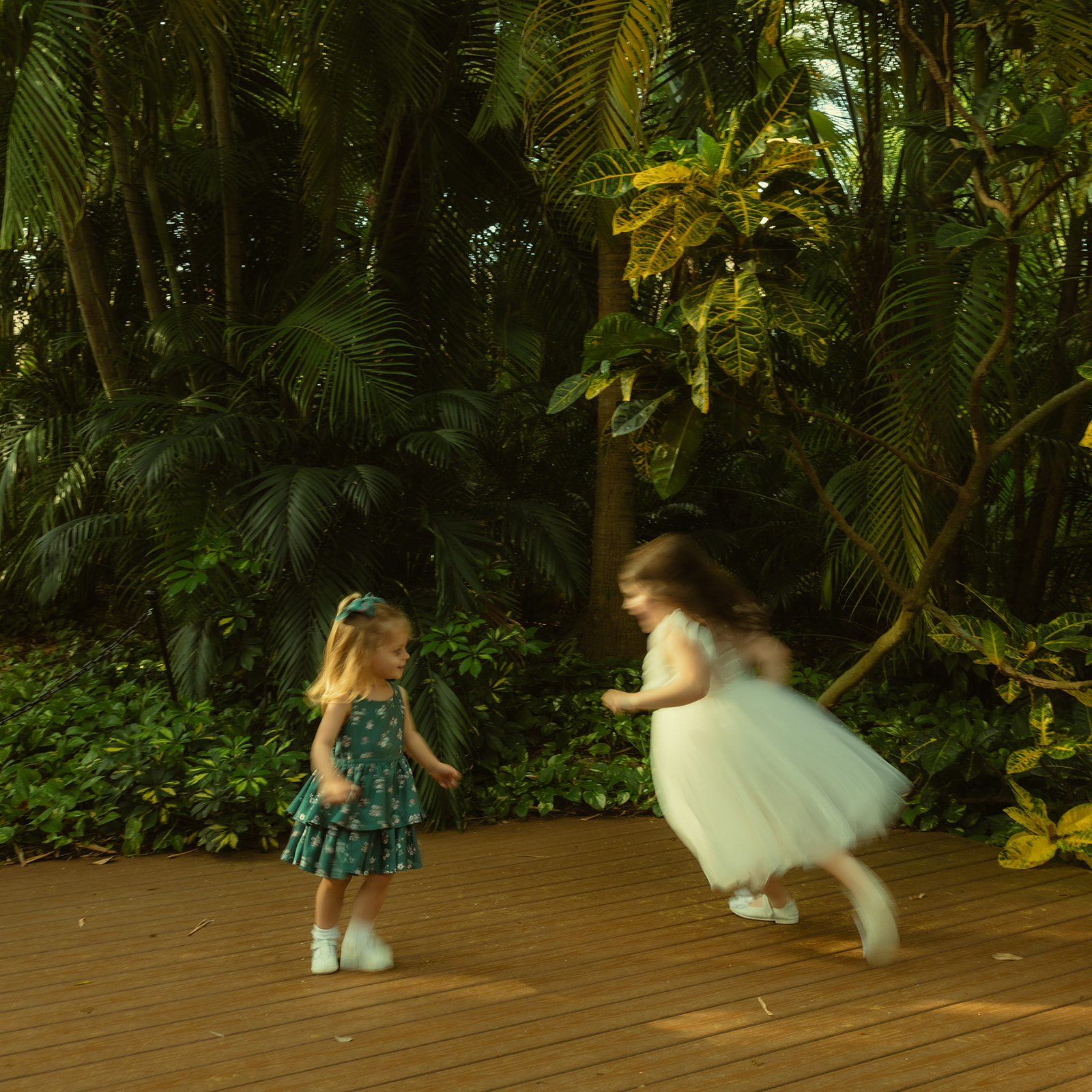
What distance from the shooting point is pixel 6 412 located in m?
6.99

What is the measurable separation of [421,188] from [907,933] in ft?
15.8

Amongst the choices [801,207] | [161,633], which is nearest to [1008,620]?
[801,207]

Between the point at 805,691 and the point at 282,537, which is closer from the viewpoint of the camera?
the point at 282,537

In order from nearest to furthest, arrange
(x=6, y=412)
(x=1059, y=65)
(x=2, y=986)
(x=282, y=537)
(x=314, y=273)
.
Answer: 1. (x=2, y=986)
2. (x=1059, y=65)
3. (x=282, y=537)
4. (x=314, y=273)
5. (x=6, y=412)

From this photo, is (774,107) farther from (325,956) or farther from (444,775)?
(325,956)

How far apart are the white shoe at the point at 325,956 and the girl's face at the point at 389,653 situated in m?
0.76

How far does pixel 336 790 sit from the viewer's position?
2770 mm

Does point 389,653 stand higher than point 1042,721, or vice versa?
point 389,653

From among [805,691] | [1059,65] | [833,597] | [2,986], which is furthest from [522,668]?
[1059,65]

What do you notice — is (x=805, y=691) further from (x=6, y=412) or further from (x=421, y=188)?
(x=6, y=412)

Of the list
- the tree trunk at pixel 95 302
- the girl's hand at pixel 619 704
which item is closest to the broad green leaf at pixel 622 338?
the girl's hand at pixel 619 704

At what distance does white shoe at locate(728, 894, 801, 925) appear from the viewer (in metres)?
3.30

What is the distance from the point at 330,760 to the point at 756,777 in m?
1.17

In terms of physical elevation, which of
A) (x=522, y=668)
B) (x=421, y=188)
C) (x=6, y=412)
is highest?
(x=421, y=188)
